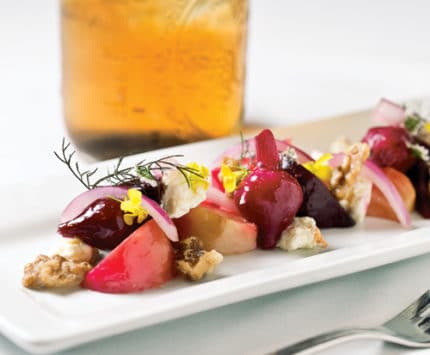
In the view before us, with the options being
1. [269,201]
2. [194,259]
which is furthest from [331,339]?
[269,201]

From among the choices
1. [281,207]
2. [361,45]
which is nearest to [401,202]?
[281,207]

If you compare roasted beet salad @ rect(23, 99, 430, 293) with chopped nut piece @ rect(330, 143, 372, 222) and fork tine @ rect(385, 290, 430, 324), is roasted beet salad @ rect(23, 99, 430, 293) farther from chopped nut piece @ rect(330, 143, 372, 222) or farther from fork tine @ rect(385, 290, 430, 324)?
fork tine @ rect(385, 290, 430, 324)

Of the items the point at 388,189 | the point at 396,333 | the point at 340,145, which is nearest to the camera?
the point at 396,333

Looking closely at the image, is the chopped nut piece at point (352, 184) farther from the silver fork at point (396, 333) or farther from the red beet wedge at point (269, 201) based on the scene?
the silver fork at point (396, 333)

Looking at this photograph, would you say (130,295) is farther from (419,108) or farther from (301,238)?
(419,108)

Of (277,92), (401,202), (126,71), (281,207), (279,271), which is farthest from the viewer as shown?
(277,92)

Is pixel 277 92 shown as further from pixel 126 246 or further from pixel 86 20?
pixel 126 246
